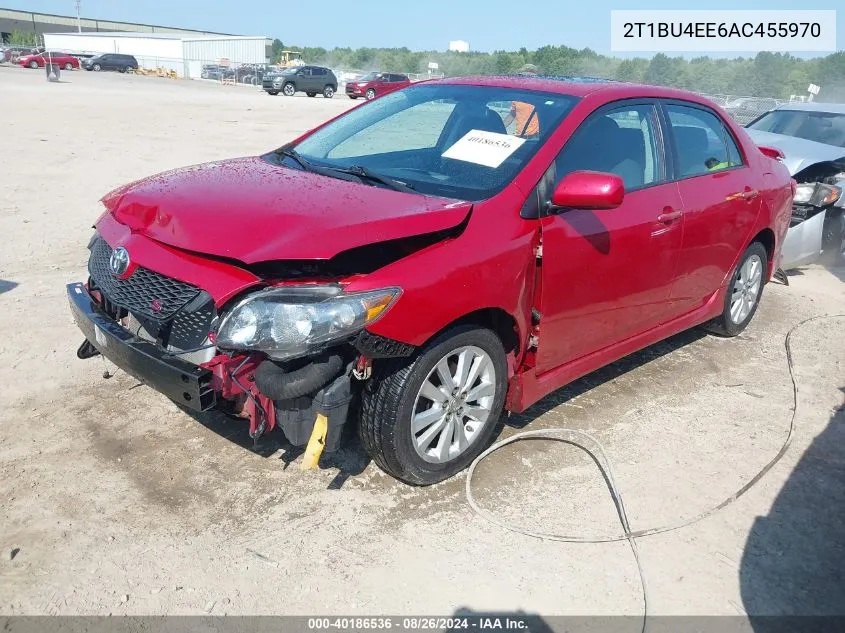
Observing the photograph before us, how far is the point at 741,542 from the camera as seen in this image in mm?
3115

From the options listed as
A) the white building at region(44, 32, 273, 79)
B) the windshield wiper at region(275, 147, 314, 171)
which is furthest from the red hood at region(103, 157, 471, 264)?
the white building at region(44, 32, 273, 79)

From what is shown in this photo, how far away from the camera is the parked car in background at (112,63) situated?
5303cm

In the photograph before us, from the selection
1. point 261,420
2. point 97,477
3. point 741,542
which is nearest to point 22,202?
point 97,477

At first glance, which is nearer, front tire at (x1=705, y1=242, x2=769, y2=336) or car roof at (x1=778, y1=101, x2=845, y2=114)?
front tire at (x1=705, y1=242, x2=769, y2=336)

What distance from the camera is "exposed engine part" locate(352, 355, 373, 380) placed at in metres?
2.90

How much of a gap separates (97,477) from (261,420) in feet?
3.00

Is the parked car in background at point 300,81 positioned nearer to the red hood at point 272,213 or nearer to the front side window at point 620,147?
the front side window at point 620,147

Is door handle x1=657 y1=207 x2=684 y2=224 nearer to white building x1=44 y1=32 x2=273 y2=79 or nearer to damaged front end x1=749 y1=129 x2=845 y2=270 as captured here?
damaged front end x1=749 y1=129 x2=845 y2=270

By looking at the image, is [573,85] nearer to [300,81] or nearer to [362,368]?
[362,368]

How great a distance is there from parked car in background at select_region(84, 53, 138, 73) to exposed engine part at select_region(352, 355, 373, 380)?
192 feet

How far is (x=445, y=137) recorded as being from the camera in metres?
3.94

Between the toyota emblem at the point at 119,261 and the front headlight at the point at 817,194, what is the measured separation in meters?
6.22

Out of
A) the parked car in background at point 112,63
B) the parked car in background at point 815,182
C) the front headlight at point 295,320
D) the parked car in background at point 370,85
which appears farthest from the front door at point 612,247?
the parked car in background at point 112,63

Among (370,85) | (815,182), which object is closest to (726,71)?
(370,85)
